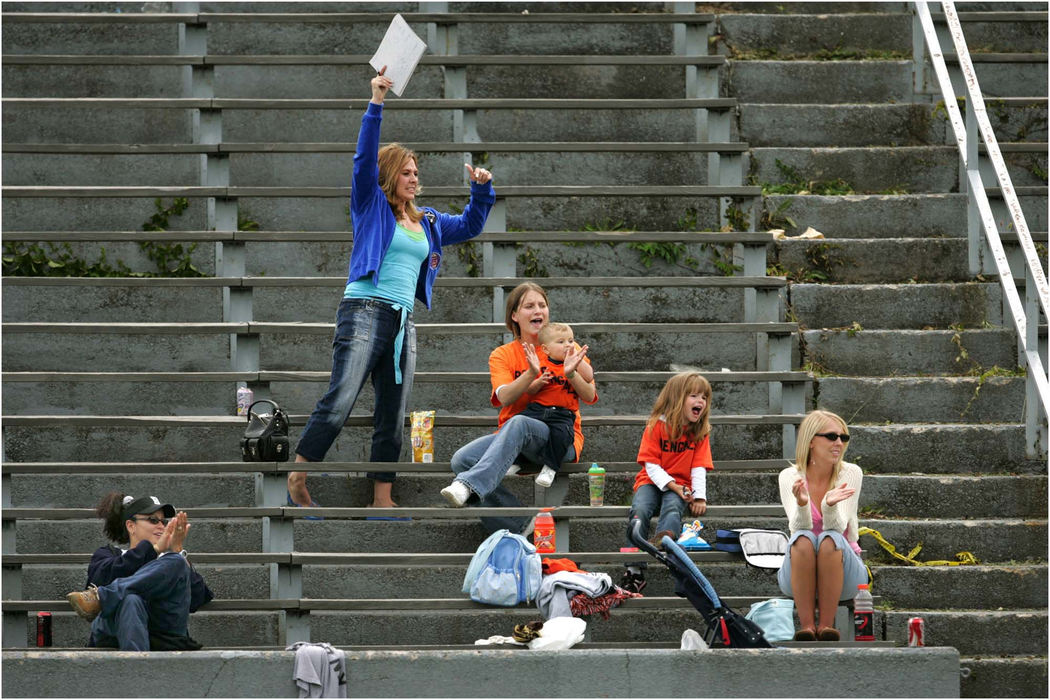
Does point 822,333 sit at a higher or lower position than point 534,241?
lower

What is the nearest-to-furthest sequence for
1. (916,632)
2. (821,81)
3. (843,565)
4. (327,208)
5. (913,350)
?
(916,632)
(843,565)
(913,350)
(327,208)
(821,81)

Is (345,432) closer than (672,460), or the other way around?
(672,460)

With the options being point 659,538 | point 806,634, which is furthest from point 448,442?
point 806,634

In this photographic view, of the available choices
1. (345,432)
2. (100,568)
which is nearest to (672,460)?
(345,432)

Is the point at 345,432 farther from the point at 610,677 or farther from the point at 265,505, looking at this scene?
the point at 610,677

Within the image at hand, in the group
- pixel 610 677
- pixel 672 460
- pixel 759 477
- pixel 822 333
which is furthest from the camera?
pixel 822 333

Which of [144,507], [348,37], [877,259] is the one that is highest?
[348,37]

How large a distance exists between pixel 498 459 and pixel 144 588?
177 centimetres

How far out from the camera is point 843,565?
21.2 feet

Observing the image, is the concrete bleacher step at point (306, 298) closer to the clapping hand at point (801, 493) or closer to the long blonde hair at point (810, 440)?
the long blonde hair at point (810, 440)

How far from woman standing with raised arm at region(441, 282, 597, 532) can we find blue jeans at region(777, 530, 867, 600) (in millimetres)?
1360

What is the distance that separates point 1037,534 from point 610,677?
261 centimetres

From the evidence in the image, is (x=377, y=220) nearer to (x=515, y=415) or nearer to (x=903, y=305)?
(x=515, y=415)

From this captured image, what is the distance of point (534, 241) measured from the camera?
8711 millimetres
